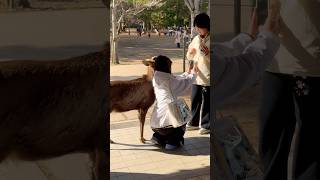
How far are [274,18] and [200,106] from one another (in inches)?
131

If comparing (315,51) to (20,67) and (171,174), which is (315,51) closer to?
(20,67)

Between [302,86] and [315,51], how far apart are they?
0.22 m

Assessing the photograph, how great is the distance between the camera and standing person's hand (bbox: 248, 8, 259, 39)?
8.99 ft

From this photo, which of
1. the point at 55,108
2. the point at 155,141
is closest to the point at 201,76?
the point at 155,141

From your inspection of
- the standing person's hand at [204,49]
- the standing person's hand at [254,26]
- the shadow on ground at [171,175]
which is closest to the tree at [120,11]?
the standing person's hand at [204,49]

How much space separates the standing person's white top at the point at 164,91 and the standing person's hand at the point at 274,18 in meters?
2.44

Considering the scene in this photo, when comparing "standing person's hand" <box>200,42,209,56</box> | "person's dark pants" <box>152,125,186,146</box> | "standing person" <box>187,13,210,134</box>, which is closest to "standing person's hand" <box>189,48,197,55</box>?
"standing person" <box>187,13,210,134</box>

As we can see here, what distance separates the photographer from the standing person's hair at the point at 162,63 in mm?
5012

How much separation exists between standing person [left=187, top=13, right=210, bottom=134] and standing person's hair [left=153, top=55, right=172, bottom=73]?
0.57 metres

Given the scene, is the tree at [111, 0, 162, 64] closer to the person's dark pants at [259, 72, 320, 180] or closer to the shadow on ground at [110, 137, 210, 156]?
the shadow on ground at [110, 137, 210, 156]

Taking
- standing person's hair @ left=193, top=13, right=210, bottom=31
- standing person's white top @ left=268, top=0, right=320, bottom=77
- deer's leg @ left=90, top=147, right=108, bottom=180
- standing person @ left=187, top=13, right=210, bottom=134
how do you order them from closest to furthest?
deer's leg @ left=90, top=147, right=108, bottom=180 < standing person's white top @ left=268, top=0, right=320, bottom=77 < standing person's hair @ left=193, top=13, right=210, bottom=31 < standing person @ left=187, top=13, right=210, bottom=134

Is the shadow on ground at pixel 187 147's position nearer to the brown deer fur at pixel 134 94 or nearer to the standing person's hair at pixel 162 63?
the brown deer fur at pixel 134 94

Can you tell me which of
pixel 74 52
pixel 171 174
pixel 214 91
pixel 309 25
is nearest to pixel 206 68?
pixel 171 174

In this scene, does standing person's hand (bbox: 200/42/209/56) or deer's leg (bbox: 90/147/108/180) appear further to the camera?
standing person's hand (bbox: 200/42/209/56)
